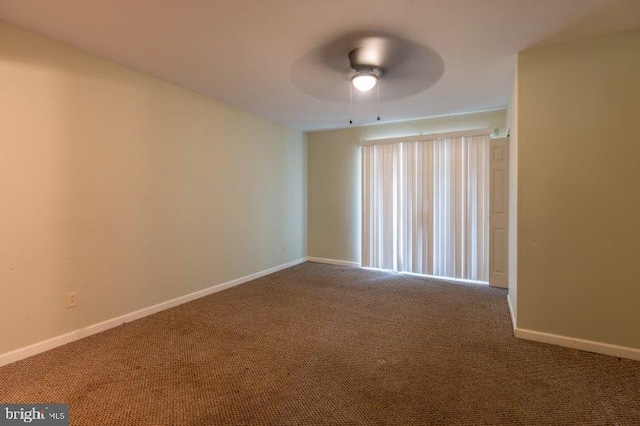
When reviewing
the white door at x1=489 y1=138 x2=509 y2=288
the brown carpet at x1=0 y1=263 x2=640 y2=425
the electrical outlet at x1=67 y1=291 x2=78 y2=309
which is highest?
the white door at x1=489 y1=138 x2=509 y2=288

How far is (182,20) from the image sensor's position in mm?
2092

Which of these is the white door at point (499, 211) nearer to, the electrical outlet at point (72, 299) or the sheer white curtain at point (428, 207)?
the sheer white curtain at point (428, 207)

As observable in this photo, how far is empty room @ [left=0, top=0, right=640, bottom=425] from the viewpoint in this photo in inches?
73.2

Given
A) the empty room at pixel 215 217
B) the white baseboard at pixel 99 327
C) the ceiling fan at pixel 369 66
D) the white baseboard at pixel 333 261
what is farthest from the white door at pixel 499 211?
the white baseboard at pixel 99 327

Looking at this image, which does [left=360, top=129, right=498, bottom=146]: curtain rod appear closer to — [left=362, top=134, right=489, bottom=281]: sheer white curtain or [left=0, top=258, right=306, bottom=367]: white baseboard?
[left=362, top=134, right=489, bottom=281]: sheer white curtain

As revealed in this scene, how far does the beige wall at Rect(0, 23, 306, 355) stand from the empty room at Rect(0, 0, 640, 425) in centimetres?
2

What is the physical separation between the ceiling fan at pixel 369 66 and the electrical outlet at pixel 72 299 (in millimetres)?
2628

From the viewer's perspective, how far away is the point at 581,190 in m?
2.33

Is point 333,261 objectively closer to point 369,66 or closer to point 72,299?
point 369,66

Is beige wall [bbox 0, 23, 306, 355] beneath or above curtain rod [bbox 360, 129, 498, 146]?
beneath

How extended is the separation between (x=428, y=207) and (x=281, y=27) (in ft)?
10.5

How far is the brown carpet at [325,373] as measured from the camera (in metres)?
1.67

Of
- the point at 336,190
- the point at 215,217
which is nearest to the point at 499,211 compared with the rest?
the point at 336,190

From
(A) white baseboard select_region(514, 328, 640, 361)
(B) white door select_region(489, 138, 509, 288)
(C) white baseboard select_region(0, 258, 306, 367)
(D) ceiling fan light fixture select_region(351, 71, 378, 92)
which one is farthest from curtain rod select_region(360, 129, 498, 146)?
(C) white baseboard select_region(0, 258, 306, 367)
